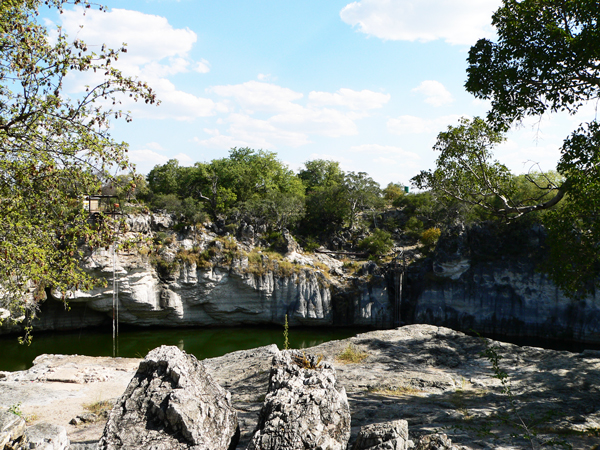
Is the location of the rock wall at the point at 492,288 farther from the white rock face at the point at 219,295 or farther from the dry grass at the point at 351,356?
the dry grass at the point at 351,356

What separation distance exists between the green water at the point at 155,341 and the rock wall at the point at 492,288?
234 inches

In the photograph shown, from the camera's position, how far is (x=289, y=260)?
31469mm

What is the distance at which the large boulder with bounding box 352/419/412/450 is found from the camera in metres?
3.40

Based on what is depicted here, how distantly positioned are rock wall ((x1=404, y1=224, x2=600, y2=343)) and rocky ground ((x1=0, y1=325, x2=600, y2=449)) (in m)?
18.2

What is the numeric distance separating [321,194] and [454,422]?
118 ft

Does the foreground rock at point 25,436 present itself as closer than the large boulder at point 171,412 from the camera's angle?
No

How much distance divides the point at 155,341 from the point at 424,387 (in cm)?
2227

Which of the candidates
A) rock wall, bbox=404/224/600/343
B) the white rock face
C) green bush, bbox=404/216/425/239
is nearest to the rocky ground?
the white rock face

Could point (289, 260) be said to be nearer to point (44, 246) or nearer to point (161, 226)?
point (161, 226)

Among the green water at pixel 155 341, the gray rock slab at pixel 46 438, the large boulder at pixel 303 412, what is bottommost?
the green water at pixel 155 341

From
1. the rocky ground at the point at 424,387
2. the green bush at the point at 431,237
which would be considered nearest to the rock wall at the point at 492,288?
the green bush at the point at 431,237

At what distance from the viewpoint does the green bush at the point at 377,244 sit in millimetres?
35812

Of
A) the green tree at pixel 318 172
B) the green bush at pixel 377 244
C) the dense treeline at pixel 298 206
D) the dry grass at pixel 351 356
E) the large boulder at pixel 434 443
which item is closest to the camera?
the large boulder at pixel 434 443

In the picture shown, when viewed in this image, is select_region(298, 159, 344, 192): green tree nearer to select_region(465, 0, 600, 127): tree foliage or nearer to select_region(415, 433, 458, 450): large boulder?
select_region(465, 0, 600, 127): tree foliage
